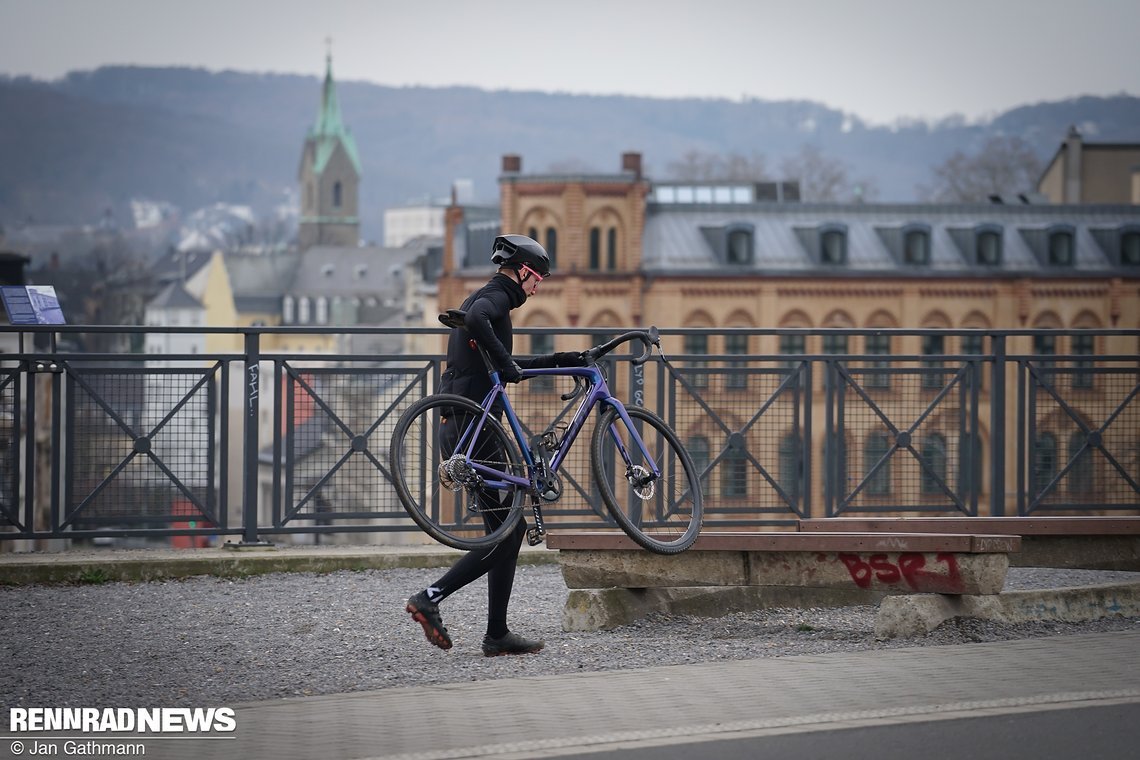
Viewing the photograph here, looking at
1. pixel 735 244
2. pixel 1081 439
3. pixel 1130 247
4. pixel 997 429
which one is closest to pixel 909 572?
pixel 997 429

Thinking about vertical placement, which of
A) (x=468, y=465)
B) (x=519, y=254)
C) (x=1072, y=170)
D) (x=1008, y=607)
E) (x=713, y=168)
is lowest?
(x=1008, y=607)

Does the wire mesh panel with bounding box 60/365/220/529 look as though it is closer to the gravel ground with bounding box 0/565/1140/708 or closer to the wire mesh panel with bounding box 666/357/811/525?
the gravel ground with bounding box 0/565/1140/708

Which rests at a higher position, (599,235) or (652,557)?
(599,235)

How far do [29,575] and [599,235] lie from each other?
229 ft

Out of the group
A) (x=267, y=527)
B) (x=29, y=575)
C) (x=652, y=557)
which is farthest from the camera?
(x=267, y=527)

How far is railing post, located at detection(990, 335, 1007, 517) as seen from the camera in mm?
12312

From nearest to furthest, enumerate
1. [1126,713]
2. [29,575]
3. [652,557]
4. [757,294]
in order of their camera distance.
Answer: [1126,713] → [652,557] → [29,575] → [757,294]

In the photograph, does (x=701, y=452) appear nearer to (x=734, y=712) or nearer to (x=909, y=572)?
(x=909, y=572)

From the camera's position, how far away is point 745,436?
12.3m

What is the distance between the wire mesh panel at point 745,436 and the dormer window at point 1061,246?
70.9m

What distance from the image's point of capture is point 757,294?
78.2m

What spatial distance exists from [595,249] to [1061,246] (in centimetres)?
2400

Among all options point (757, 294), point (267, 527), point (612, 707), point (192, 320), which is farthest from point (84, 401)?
point (192, 320)

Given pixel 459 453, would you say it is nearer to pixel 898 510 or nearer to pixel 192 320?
pixel 898 510
